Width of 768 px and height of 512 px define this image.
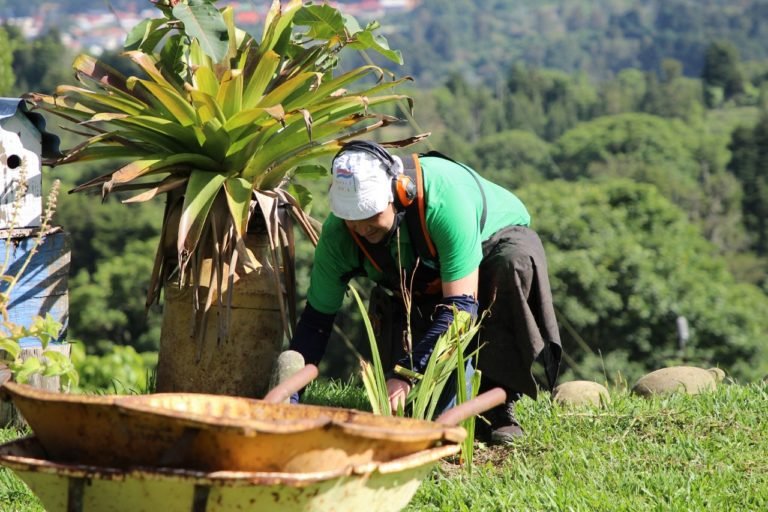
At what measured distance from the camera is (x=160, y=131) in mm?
5074

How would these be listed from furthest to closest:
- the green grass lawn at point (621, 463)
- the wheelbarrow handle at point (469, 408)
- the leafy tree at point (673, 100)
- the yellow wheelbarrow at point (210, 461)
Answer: the leafy tree at point (673, 100), the green grass lawn at point (621, 463), the wheelbarrow handle at point (469, 408), the yellow wheelbarrow at point (210, 461)

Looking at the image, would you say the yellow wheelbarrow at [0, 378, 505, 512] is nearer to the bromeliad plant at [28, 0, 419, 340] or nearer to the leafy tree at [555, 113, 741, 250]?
the bromeliad plant at [28, 0, 419, 340]

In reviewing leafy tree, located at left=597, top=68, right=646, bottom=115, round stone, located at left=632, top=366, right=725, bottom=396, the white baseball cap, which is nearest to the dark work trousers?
the white baseball cap

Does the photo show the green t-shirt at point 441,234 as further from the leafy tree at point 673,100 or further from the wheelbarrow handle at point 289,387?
the leafy tree at point 673,100

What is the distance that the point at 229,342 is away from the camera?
515 centimetres

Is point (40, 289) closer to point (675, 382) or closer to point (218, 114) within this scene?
point (218, 114)

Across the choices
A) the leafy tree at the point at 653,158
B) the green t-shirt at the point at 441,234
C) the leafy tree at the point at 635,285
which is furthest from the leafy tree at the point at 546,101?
the green t-shirt at the point at 441,234

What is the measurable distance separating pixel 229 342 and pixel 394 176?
1454 mm

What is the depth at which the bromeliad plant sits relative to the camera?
490 cm

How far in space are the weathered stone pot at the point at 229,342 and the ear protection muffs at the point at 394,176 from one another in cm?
119

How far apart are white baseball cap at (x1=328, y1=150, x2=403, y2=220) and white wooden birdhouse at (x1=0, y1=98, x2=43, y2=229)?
195 centimetres

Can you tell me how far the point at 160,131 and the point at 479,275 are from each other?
160 cm

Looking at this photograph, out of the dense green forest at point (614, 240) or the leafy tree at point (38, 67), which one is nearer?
the dense green forest at point (614, 240)

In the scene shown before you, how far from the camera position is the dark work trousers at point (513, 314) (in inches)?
182
